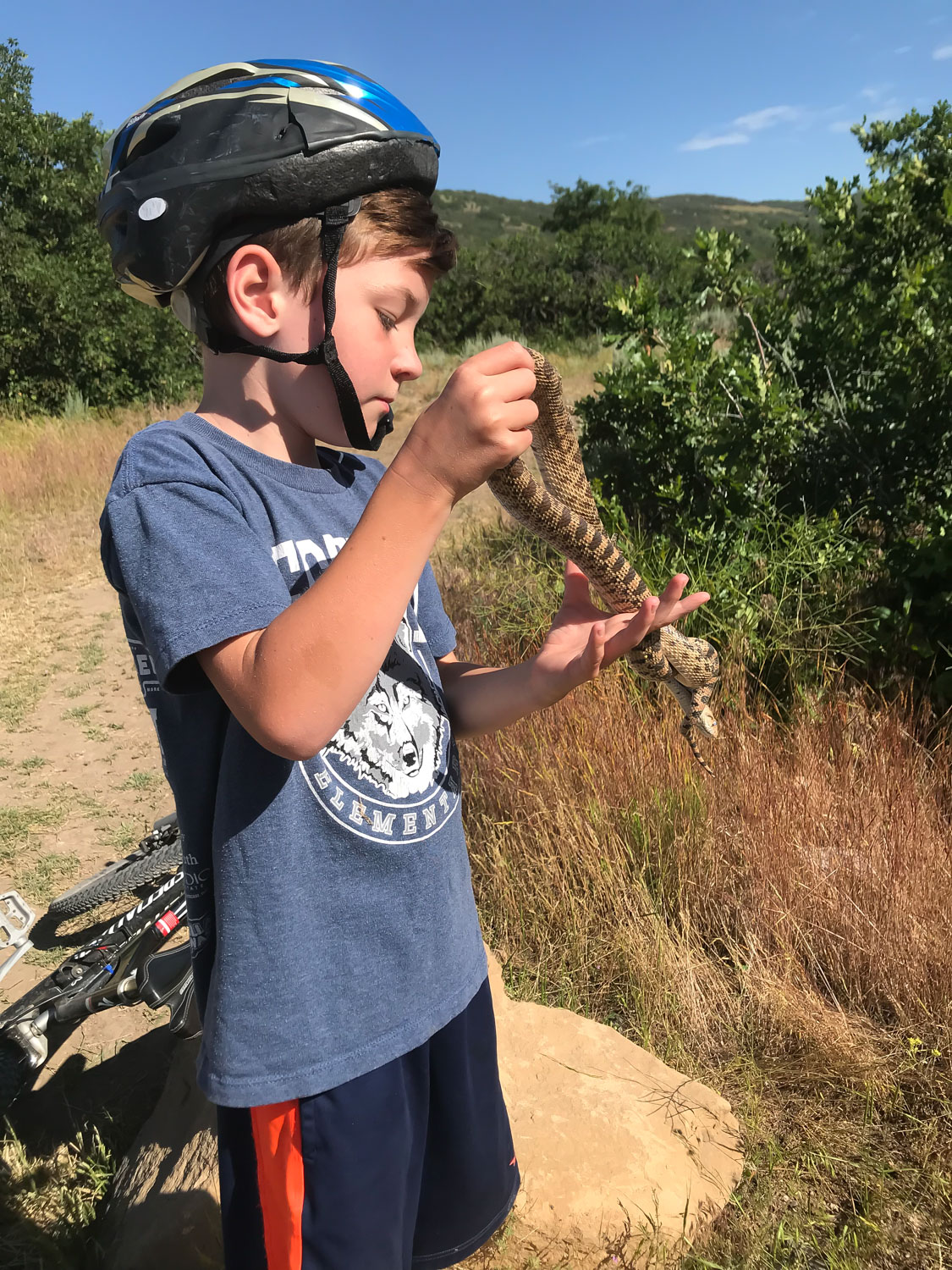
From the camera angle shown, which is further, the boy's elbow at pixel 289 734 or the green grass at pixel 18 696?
the green grass at pixel 18 696

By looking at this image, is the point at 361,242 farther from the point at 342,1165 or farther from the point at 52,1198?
the point at 52,1198

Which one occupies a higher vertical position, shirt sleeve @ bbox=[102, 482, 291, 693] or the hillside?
the hillside

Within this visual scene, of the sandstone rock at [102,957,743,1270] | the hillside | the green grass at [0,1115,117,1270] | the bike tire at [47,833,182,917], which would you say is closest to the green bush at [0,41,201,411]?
the bike tire at [47,833,182,917]

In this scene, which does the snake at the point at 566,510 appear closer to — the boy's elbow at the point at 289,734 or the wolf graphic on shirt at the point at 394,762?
the wolf graphic on shirt at the point at 394,762

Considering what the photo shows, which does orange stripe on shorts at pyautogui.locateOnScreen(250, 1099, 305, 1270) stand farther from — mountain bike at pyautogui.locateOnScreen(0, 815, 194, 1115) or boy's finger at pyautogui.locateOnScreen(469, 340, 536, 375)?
mountain bike at pyautogui.locateOnScreen(0, 815, 194, 1115)

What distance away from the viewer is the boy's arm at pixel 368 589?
1316mm

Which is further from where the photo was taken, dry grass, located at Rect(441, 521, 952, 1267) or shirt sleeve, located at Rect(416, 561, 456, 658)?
dry grass, located at Rect(441, 521, 952, 1267)

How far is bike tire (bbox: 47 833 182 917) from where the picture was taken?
4.13 m

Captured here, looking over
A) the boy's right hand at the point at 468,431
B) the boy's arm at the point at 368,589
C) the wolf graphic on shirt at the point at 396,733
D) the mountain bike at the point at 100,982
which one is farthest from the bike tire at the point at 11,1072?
the boy's right hand at the point at 468,431

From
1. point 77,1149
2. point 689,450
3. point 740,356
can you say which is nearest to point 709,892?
point 77,1149

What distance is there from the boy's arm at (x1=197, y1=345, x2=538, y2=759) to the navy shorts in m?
0.71

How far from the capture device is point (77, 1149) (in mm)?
3131

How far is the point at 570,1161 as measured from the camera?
107 inches

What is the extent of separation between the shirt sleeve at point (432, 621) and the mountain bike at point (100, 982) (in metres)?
1.59
